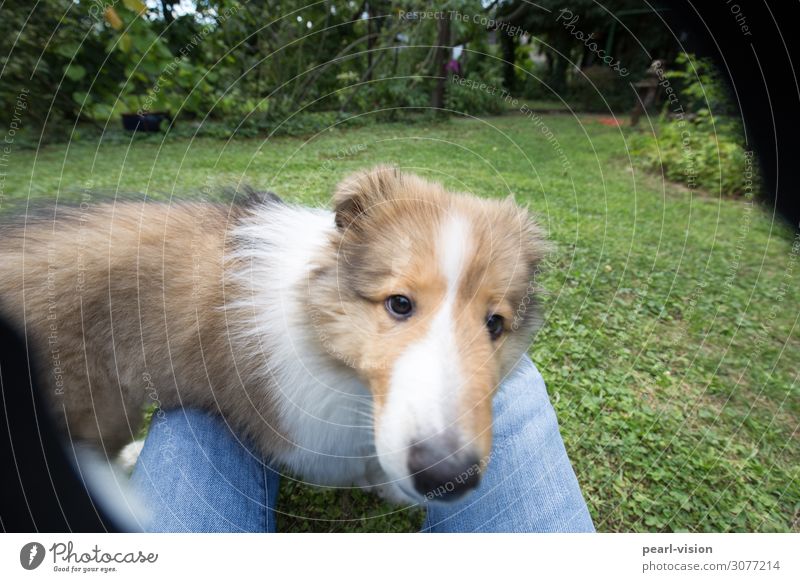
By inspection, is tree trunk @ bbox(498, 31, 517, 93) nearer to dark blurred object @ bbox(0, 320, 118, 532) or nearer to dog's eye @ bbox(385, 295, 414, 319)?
dog's eye @ bbox(385, 295, 414, 319)

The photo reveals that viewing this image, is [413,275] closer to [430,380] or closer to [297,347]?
[430,380]

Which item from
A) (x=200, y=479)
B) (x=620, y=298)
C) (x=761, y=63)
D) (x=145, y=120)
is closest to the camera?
(x=761, y=63)

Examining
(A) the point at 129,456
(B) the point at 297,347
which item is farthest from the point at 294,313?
(A) the point at 129,456

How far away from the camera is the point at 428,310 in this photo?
1134 mm

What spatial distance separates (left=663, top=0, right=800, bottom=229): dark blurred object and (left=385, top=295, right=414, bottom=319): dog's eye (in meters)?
0.93

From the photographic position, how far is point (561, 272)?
1.96 meters

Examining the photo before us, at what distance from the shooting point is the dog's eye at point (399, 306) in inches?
45.8

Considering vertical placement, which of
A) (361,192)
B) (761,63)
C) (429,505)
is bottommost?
(429,505)

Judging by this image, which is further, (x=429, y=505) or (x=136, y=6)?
(x=429, y=505)

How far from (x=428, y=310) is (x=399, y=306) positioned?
3.4 inches

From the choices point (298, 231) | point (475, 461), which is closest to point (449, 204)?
point (298, 231)

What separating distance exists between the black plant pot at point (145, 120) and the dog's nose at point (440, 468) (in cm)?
103

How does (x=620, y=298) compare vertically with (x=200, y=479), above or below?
above

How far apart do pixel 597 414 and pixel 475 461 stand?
117 cm
